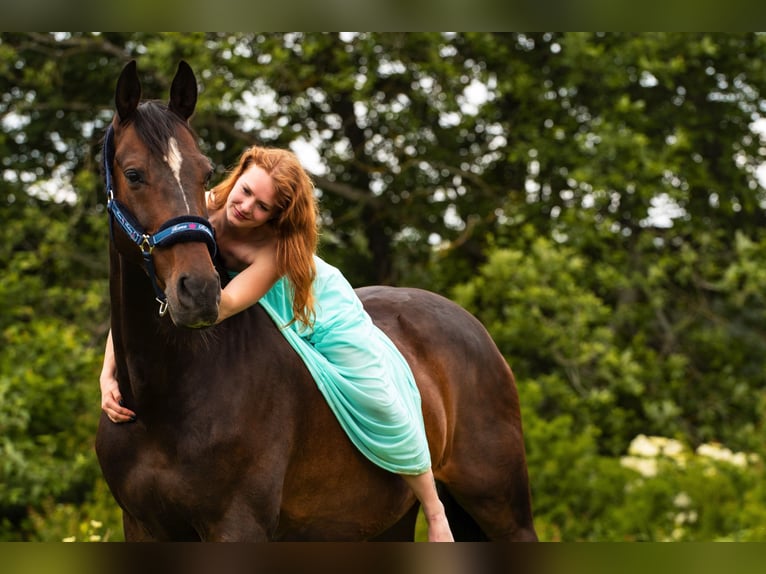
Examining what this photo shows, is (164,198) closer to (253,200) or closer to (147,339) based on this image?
(253,200)

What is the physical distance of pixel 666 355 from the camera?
916 centimetres

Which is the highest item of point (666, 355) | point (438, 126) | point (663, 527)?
point (438, 126)

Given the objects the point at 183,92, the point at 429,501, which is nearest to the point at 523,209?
the point at 429,501

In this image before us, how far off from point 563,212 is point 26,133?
15.9 feet

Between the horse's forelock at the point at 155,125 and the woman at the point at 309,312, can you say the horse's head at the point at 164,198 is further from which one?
the woman at the point at 309,312

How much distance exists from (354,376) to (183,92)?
1008 millimetres

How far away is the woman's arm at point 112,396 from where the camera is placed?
2721 millimetres

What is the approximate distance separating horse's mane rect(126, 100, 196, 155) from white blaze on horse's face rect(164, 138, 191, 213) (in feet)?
0.05

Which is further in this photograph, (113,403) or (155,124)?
(113,403)

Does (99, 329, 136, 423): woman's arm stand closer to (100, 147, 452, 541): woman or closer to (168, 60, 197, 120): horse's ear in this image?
(100, 147, 452, 541): woman

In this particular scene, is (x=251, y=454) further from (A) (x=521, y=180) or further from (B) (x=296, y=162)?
(A) (x=521, y=180)

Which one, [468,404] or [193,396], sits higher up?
[193,396]

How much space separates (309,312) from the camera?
291 centimetres
